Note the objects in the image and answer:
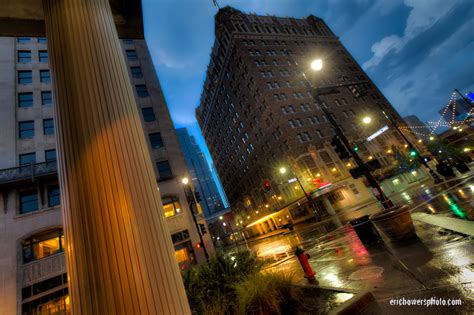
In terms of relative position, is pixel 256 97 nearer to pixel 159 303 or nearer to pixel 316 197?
pixel 316 197

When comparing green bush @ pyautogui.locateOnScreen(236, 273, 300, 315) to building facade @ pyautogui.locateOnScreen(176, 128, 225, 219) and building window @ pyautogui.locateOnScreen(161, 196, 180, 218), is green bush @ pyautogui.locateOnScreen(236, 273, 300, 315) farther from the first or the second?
building facade @ pyautogui.locateOnScreen(176, 128, 225, 219)

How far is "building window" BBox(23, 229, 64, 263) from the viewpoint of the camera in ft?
54.1

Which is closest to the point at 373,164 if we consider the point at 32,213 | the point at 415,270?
the point at 415,270

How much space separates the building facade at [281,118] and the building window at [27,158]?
1143 inches

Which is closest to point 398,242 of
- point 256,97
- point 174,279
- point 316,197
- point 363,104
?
point 174,279

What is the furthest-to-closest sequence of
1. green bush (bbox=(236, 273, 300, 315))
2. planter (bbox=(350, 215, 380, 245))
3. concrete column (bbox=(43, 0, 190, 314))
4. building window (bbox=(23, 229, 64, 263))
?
building window (bbox=(23, 229, 64, 263)) → planter (bbox=(350, 215, 380, 245)) → green bush (bbox=(236, 273, 300, 315)) → concrete column (bbox=(43, 0, 190, 314))

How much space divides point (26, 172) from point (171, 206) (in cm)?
1231

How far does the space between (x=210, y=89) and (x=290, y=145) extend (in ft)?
128

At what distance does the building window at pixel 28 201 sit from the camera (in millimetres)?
17688

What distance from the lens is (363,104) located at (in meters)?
49.7

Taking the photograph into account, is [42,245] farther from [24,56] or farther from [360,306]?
[360,306]

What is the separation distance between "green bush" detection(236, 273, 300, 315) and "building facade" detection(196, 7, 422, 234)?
2896 cm

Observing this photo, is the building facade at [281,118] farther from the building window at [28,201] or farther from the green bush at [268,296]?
the green bush at [268,296]

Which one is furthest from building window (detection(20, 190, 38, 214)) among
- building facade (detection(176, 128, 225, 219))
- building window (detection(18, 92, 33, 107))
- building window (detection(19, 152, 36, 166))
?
building facade (detection(176, 128, 225, 219))
